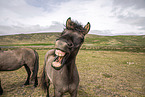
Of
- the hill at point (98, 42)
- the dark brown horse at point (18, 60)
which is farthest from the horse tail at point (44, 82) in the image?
the hill at point (98, 42)

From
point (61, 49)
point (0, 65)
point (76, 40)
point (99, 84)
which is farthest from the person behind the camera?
point (99, 84)

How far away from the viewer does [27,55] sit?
4.93 m

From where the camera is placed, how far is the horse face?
4.98 ft

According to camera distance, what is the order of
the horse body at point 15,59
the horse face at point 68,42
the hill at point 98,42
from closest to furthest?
the horse face at point 68,42, the horse body at point 15,59, the hill at point 98,42

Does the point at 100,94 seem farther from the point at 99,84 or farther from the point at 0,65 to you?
the point at 0,65

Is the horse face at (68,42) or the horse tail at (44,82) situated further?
the horse tail at (44,82)

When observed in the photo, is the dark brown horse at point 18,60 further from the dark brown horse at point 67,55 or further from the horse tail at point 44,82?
the dark brown horse at point 67,55

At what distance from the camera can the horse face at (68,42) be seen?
4.98 feet

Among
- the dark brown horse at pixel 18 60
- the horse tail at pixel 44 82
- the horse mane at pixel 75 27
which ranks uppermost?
the horse mane at pixel 75 27

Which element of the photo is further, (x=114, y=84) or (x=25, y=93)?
(x=114, y=84)

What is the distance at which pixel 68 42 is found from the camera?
5.21ft

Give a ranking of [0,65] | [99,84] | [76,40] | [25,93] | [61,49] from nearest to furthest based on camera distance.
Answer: [61,49] < [76,40] < [0,65] < [25,93] < [99,84]

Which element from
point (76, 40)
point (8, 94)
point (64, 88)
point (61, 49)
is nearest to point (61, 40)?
point (61, 49)

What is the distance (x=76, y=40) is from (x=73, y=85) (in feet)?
4.72
